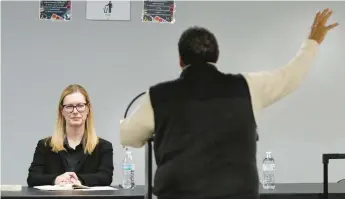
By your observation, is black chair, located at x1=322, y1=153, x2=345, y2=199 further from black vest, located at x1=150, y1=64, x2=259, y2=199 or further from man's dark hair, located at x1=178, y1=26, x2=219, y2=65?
man's dark hair, located at x1=178, y1=26, x2=219, y2=65

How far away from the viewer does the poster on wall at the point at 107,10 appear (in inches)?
161

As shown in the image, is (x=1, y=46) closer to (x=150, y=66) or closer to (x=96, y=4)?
(x=96, y=4)

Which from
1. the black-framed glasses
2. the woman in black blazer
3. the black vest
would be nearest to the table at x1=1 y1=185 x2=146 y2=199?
the woman in black blazer

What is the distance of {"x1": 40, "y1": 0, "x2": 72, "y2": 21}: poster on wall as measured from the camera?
4.10 meters

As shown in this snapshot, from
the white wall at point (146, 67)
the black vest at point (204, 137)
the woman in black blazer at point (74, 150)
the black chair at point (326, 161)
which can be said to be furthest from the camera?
the white wall at point (146, 67)

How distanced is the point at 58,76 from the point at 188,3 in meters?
1.20

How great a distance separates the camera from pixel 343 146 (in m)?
4.20

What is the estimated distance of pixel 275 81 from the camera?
186cm

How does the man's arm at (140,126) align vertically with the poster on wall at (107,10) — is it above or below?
below

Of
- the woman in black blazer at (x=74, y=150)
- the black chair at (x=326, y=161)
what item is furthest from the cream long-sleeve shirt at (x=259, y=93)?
the woman in black blazer at (x=74, y=150)

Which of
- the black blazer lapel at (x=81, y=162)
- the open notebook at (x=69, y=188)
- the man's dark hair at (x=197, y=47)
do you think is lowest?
the open notebook at (x=69, y=188)

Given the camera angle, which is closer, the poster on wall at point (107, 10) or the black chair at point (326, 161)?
the black chair at point (326, 161)

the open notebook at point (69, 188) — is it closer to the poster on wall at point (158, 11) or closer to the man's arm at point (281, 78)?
the man's arm at point (281, 78)

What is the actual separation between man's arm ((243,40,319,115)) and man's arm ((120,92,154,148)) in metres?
0.37
